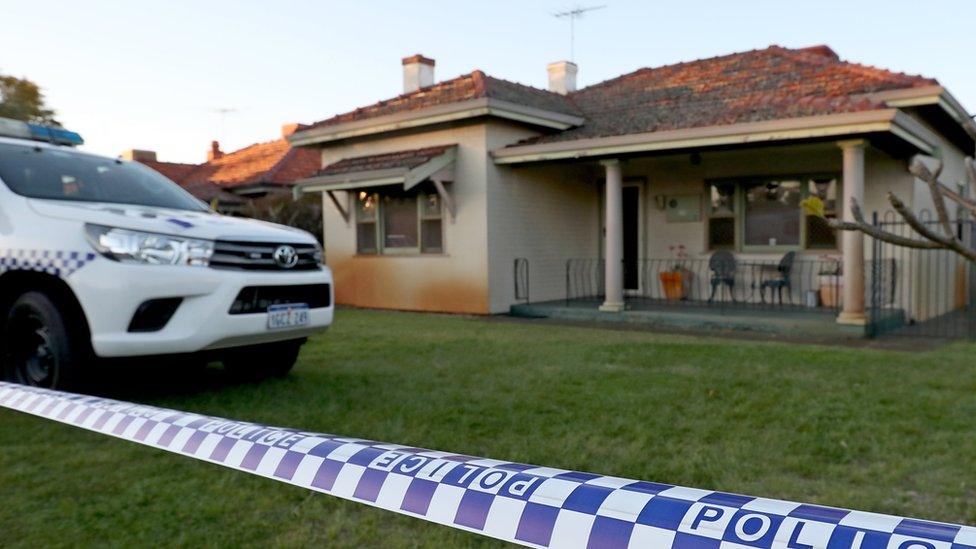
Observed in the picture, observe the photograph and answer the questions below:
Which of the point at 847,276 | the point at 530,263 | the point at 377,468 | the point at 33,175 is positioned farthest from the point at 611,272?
the point at 377,468

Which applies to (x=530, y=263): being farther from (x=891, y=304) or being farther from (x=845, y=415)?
(x=845, y=415)

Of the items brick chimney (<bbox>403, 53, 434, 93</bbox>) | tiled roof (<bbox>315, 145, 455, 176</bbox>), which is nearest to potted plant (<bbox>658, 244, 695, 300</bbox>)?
tiled roof (<bbox>315, 145, 455, 176</bbox>)

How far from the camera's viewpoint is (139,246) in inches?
175

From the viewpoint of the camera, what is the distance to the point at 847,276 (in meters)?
9.28

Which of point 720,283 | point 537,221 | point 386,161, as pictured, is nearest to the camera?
point 720,283

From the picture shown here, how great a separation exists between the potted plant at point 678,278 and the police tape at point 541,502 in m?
11.4

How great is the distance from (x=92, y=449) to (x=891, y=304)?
1038 cm

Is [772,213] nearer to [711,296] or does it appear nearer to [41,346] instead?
[711,296]

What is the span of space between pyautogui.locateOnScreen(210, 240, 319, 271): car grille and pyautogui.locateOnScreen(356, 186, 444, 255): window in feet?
25.6

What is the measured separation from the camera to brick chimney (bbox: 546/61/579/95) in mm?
15957

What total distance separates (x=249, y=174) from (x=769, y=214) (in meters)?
14.9

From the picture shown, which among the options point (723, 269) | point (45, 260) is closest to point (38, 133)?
point (45, 260)

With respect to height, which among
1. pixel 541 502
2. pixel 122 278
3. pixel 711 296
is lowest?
pixel 711 296

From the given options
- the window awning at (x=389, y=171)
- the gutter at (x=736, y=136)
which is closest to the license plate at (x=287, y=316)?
the window awning at (x=389, y=171)
